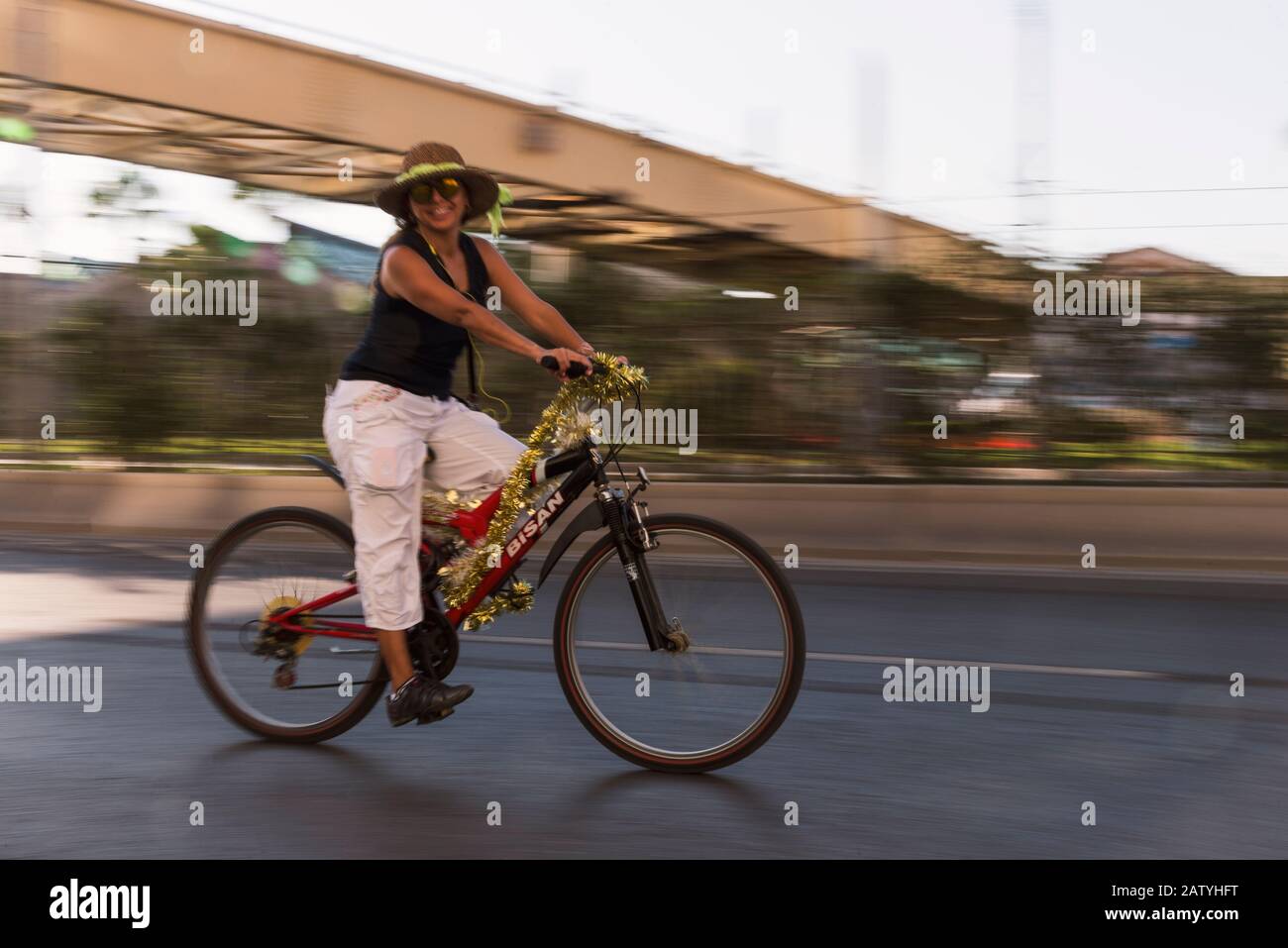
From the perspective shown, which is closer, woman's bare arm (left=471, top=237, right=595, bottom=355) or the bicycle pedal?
the bicycle pedal

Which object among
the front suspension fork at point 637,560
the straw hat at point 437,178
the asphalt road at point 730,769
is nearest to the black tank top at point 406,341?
the straw hat at point 437,178

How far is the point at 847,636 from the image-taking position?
7.62 metres

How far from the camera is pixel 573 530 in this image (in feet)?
16.1

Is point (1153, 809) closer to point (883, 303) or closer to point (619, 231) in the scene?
point (883, 303)

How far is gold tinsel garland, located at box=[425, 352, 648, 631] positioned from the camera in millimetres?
4965

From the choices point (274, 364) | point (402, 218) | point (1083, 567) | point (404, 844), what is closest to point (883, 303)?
point (1083, 567)

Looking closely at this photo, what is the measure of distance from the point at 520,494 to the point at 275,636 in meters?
1.17

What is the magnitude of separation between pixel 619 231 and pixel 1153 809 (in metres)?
11.2

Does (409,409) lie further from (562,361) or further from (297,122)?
(297,122)

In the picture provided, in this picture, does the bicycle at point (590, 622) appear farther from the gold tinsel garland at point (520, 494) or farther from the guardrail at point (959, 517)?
the guardrail at point (959, 517)

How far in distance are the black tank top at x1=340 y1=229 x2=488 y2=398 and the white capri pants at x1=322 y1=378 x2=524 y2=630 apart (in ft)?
0.15

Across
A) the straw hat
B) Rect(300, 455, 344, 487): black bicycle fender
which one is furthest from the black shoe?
the straw hat

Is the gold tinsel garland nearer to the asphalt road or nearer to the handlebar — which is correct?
the handlebar

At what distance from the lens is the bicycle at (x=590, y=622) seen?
4742mm
